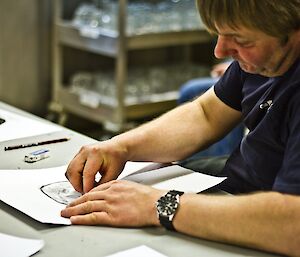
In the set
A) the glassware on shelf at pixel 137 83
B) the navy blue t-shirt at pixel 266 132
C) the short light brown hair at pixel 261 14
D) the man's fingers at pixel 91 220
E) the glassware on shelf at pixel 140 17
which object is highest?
the short light brown hair at pixel 261 14

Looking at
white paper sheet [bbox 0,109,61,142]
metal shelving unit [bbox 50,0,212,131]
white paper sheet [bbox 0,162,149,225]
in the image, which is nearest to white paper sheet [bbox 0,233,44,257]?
white paper sheet [bbox 0,162,149,225]

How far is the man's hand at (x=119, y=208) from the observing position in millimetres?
1204

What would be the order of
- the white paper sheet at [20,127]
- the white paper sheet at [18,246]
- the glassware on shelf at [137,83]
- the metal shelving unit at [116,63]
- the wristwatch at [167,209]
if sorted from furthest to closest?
the glassware on shelf at [137,83], the metal shelving unit at [116,63], the white paper sheet at [20,127], the wristwatch at [167,209], the white paper sheet at [18,246]

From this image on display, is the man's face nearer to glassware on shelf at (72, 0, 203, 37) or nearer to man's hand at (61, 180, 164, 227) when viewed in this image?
man's hand at (61, 180, 164, 227)

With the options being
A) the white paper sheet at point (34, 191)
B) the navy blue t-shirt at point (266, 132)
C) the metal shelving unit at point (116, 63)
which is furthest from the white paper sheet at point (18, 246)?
the metal shelving unit at point (116, 63)

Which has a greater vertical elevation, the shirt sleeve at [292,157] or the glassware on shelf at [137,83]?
the shirt sleeve at [292,157]

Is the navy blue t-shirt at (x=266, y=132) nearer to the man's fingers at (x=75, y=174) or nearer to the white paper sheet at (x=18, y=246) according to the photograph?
the man's fingers at (x=75, y=174)

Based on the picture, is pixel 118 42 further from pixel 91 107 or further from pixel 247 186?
pixel 247 186

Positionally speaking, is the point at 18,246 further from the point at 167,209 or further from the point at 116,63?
the point at 116,63

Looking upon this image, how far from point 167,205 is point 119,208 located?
0.09 meters

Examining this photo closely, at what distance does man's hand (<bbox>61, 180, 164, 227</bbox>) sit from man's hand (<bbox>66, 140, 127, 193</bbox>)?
13 cm

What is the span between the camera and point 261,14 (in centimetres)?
117

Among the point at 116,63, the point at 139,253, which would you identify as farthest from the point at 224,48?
the point at 116,63

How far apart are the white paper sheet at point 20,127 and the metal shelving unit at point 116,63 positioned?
1.61m
